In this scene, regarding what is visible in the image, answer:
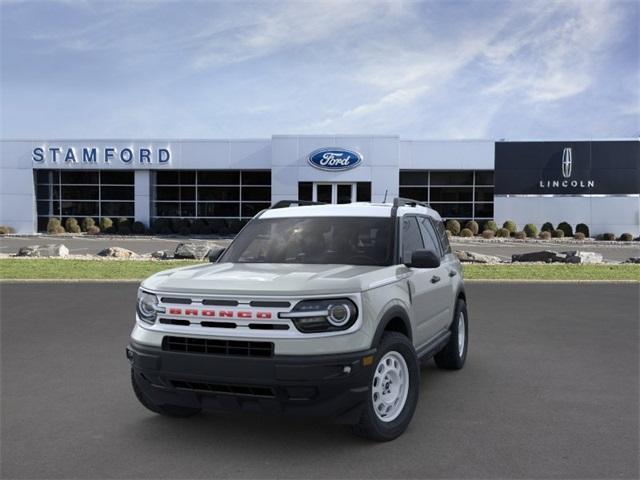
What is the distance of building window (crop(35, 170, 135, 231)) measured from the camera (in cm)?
3981

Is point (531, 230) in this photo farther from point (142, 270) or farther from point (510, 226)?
point (142, 270)

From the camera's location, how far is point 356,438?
181 inches

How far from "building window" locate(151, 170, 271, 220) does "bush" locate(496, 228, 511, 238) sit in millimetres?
14636

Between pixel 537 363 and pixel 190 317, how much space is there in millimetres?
4527

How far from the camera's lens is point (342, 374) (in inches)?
160

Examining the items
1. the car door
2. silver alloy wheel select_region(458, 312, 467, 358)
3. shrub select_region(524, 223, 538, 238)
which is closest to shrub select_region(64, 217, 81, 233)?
shrub select_region(524, 223, 538, 238)

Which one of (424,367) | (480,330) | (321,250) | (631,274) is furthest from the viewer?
(631,274)

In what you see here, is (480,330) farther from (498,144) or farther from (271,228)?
(498,144)

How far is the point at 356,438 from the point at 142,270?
13.0 meters

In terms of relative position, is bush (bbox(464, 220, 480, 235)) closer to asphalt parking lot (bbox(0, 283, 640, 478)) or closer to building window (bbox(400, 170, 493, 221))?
building window (bbox(400, 170, 493, 221))

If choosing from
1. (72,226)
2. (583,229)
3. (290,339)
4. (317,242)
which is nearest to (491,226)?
(583,229)

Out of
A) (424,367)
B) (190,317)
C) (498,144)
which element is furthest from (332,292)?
(498,144)

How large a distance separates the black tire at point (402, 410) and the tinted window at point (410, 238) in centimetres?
92

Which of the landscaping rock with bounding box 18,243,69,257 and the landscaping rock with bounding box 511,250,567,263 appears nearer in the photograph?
the landscaping rock with bounding box 511,250,567,263
